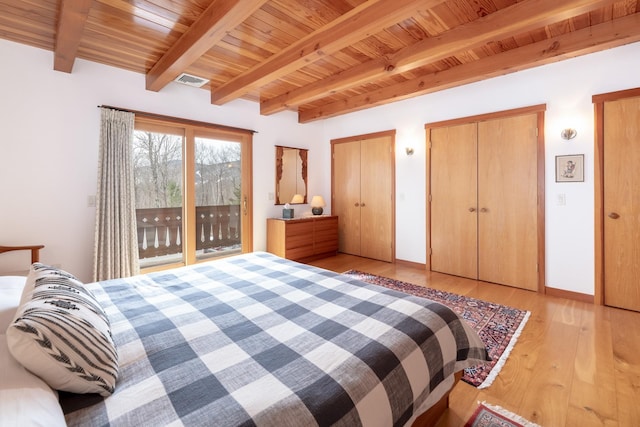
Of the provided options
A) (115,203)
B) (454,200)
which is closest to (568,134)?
(454,200)

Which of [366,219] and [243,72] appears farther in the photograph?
[366,219]

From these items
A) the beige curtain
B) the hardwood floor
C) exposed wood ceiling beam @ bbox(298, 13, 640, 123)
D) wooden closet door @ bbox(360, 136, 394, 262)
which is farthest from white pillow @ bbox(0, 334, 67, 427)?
wooden closet door @ bbox(360, 136, 394, 262)

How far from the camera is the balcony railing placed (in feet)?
11.9

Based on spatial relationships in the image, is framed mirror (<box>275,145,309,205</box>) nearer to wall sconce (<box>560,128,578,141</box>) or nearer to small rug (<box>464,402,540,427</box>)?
wall sconce (<box>560,128,578,141</box>)

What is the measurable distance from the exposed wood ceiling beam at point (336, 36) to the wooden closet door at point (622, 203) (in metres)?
2.41

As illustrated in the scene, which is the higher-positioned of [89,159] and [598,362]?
[89,159]

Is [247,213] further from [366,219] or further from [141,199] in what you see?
[366,219]

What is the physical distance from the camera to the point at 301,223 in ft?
15.6

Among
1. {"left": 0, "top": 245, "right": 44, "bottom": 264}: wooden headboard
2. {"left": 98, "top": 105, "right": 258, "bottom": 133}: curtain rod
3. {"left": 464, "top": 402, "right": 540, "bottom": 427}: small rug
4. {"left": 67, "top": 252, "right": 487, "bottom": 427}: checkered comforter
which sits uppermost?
{"left": 98, "top": 105, "right": 258, "bottom": 133}: curtain rod

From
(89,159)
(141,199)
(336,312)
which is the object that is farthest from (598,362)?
(89,159)

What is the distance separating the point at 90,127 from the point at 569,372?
15.4 ft

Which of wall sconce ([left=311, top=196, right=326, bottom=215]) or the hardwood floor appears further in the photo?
wall sconce ([left=311, top=196, right=326, bottom=215])

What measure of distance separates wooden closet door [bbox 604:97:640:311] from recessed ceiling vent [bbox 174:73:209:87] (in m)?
4.36

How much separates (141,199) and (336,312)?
10.3 ft
